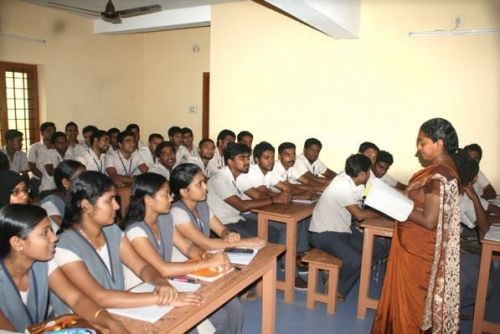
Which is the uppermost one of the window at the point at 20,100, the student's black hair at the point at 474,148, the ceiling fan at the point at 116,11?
the ceiling fan at the point at 116,11

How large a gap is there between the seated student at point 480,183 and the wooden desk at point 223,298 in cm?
345

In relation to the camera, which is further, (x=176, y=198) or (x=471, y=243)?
(x=471, y=243)

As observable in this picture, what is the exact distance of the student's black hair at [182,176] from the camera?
2.73 m

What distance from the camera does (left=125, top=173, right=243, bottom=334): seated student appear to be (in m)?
2.17

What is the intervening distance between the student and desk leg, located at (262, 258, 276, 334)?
169 cm

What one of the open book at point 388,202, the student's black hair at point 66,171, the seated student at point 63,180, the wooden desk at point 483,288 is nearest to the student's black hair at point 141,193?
the seated student at point 63,180

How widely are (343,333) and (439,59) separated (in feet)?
13.0

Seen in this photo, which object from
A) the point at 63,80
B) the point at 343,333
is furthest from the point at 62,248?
the point at 63,80

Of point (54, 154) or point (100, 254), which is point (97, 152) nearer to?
point (54, 154)

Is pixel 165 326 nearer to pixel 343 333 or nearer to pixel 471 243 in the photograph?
pixel 343 333

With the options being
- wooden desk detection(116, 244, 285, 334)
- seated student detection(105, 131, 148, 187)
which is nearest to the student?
wooden desk detection(116, 244, 285, 334)

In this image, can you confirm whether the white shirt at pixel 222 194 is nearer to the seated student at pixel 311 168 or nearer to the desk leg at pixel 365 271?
the desk leg at pixel 365 271

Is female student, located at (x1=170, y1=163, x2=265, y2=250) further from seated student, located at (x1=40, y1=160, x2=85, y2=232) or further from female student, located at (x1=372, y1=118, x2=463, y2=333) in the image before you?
female student, located at (x1=372, y1=118, x2=463, y2=333)

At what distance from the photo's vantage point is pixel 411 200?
252 cm
